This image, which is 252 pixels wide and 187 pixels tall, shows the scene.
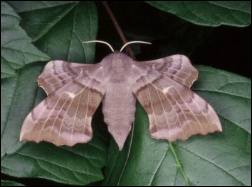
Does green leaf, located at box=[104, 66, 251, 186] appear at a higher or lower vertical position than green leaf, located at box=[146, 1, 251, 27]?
lower

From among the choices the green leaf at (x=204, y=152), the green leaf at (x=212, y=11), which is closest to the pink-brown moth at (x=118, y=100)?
the green leaf at (x=204, y=152)

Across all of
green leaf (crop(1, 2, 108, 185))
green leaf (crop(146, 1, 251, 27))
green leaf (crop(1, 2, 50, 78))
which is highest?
green leaf (crop(146, 1, 251, 27))

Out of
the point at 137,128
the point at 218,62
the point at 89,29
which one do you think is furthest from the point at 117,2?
the point at 137,128

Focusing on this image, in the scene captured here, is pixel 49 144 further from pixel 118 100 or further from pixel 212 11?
pixel 212 11

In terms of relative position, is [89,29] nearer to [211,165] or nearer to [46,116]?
[46,116]

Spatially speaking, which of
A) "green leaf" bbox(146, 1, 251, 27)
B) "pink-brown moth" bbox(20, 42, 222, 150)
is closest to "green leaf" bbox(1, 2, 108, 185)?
"pink-brown moth" bbox(20, 42, 222, 150)

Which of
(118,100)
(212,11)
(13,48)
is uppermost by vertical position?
(212,11)

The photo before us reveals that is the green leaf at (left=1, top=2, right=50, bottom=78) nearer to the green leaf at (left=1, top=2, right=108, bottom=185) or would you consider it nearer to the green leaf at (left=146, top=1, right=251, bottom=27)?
the green leaf at (left=1, top=2, right=108, bottom=185)

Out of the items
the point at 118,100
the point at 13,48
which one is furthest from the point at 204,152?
the point at 13,48
